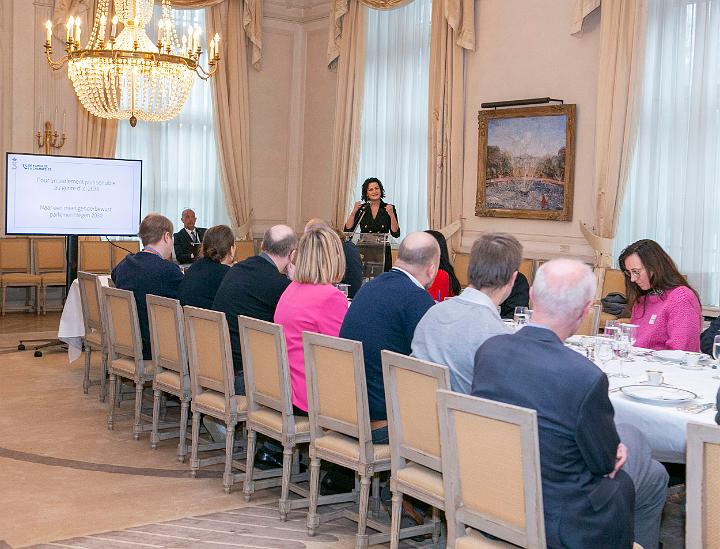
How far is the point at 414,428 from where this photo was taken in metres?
A: 3.69

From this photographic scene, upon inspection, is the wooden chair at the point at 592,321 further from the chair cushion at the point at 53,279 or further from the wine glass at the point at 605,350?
the chair cushion at the point at 53,279

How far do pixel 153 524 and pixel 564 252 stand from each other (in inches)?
231

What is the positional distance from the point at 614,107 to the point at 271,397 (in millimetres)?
5296

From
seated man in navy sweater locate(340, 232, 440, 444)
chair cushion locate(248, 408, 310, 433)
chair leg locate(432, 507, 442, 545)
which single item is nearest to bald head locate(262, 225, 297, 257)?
chair cushion locate(248, 408, 310, 433)

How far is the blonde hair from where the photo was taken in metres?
4.63

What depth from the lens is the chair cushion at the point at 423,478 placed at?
11.9 feet

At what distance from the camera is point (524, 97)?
976 centimetres

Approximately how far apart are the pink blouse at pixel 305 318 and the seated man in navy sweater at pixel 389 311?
1.15 feet

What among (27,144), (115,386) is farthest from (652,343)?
(27,144)

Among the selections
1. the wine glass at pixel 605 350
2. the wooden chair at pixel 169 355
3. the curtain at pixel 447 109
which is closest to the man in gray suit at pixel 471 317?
the wine glass at pixel 605 350

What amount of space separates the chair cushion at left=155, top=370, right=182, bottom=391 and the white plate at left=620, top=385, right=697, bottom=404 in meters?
2.83

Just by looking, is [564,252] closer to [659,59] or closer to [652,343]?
[659,59]

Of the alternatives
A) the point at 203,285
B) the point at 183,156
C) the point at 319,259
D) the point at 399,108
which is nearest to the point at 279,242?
the point at 319,259

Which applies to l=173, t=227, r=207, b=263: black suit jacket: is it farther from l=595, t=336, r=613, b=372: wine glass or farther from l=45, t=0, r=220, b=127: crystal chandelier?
l=595, t=336, r=613, b=372: wine glass
